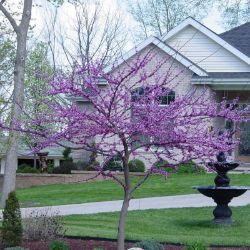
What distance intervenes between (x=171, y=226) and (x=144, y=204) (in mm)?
3737

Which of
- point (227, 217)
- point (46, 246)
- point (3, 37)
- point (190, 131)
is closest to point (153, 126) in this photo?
point (190, 131)

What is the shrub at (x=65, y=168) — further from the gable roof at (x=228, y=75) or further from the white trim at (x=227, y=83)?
the gable roof at (x=228, y=75)

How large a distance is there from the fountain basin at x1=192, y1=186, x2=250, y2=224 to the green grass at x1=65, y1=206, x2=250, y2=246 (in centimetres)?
20

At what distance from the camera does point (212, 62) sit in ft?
84.8

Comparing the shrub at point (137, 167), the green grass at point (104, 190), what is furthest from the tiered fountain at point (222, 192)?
the shrub at point (137, 167)

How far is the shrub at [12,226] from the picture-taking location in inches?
384

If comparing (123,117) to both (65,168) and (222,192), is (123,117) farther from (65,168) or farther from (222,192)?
(65,168)

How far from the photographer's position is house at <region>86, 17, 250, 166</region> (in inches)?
969

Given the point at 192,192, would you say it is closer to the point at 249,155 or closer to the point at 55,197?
the point at 55,197

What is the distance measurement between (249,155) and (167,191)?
7.90 metres

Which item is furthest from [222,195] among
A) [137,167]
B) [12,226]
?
[137,167]

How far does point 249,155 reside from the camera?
26.2 m

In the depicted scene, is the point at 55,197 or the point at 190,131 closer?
the point at 190,131

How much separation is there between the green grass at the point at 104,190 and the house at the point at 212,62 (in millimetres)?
3727
